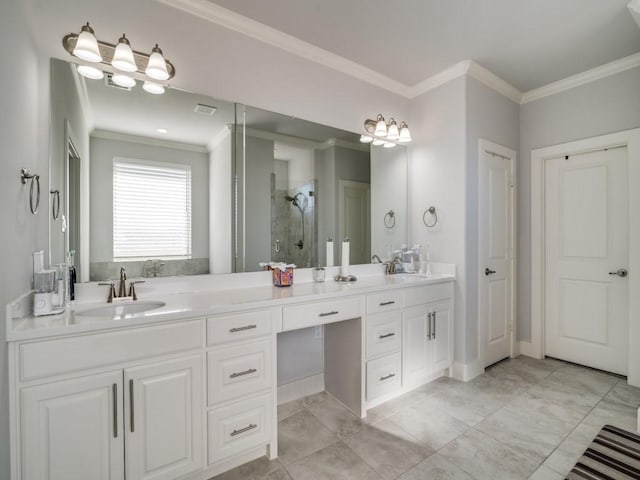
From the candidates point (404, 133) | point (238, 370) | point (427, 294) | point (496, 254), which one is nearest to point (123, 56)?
point (238, 370)

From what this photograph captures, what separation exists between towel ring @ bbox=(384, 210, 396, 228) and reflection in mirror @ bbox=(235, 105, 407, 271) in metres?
0.04

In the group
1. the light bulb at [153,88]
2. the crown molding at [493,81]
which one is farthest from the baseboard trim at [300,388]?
the crown molding at [493,81]

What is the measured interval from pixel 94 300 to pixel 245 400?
38.7 inches

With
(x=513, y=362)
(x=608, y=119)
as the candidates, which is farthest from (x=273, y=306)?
(x=608, y=119)

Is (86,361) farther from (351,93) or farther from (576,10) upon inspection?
(576,10)

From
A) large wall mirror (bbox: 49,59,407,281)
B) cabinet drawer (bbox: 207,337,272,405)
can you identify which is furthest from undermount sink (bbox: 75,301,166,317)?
cabinet drawer (bbox: 207,337,272,405)

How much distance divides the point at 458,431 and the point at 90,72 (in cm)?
302

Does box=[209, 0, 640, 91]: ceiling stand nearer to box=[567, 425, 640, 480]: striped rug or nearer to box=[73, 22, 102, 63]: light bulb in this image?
box=[73, 22, 102, 63]: light bulb

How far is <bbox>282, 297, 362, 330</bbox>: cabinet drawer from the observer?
1782 mm

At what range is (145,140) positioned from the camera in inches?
71.8

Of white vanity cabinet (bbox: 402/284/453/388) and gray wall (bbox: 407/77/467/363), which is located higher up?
gray wall (bbox: 407/77/467/363)

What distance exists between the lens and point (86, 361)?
1227 millimetres

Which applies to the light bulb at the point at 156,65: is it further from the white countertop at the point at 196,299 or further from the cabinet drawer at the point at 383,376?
the cabinet drawer at the point at 383,376

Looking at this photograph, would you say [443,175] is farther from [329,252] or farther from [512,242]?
[329,252]
